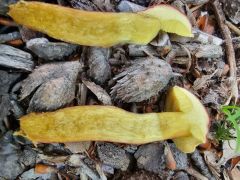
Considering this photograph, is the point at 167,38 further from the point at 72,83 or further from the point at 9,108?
the point at 9,108

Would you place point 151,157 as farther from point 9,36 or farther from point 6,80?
point 9,36

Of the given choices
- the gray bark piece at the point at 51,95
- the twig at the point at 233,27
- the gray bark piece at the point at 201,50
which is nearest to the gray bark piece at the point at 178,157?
the gray bark piece at the point at 201,50

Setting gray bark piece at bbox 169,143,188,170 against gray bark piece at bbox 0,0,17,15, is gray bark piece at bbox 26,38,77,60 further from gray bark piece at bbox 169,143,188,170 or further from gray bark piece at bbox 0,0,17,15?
gray bark piece at bbox 169,143,188,170

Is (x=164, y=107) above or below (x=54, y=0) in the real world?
below

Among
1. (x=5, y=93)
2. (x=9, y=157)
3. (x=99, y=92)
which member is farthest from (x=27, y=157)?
(x=99, y=92)

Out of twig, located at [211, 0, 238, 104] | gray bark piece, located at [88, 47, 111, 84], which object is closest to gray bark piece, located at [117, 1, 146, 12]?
gray bark piece, located at [88, 47, 111, 84]

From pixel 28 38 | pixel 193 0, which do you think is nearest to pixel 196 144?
pixel 193 0
